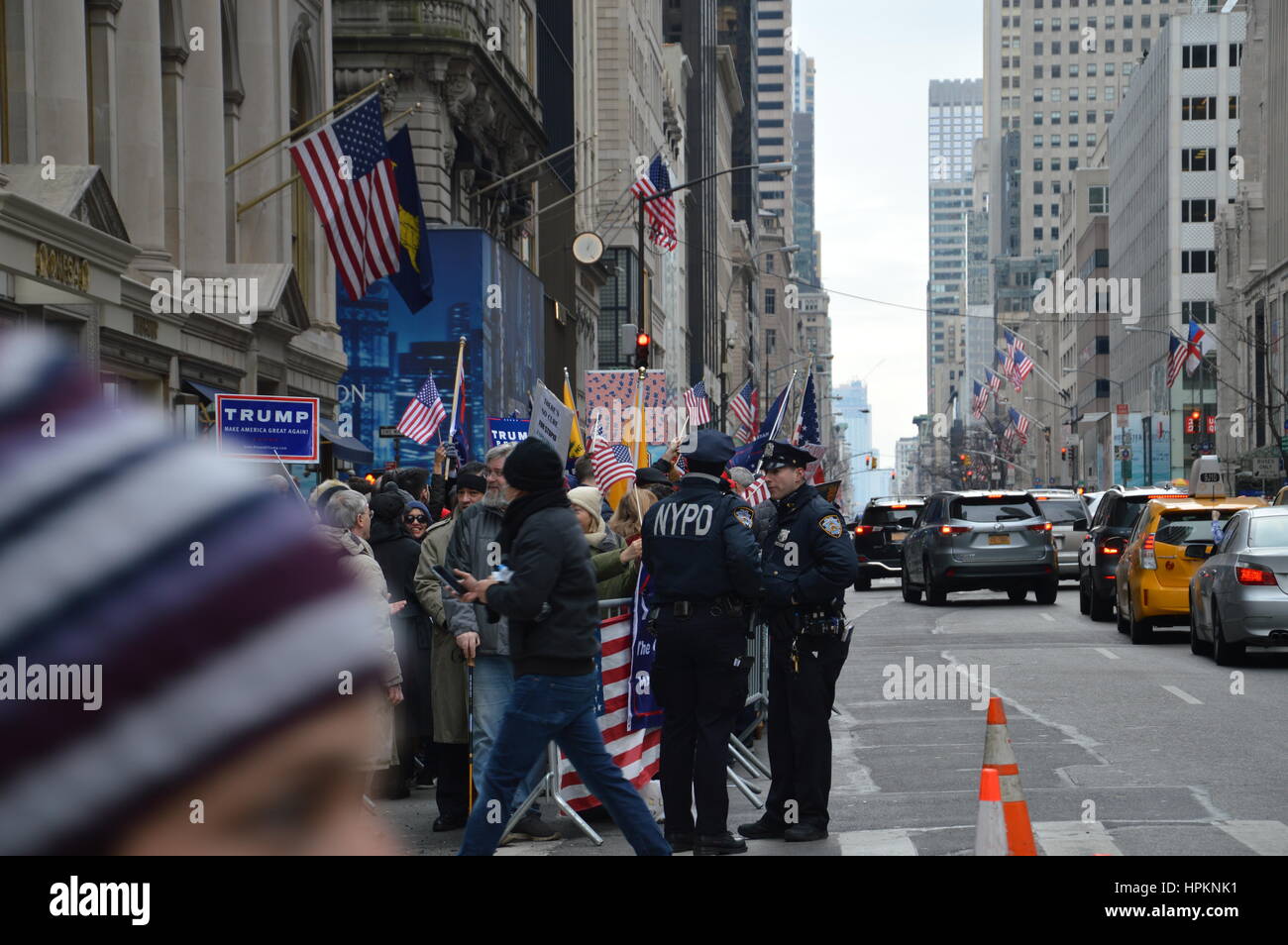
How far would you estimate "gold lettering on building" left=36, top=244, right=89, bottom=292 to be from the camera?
17.8m

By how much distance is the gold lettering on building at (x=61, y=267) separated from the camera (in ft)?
58.5

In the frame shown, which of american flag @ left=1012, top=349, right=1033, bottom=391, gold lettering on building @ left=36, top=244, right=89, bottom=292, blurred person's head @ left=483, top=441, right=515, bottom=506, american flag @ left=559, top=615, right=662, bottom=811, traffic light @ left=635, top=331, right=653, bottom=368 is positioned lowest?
american flag @ left=559, top=615, right=662, bottom=811

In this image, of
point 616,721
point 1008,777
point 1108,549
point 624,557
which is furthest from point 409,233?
point 1008,777

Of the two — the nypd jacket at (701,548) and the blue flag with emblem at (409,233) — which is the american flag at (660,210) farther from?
the nypd jacket at (701,548)

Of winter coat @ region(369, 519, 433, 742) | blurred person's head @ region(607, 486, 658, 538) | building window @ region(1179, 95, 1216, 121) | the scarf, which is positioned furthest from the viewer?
building window @ region(1179, 95, 1216, 121)

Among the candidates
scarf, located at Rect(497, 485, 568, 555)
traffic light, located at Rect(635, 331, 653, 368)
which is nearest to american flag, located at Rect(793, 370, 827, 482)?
traffic light, located at Rect(635, 331, 653, 368)

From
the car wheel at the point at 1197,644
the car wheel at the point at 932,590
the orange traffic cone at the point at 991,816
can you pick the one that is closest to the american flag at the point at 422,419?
the car wheel at the point at 932,590

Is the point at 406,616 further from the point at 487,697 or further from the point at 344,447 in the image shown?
the point at 344,447

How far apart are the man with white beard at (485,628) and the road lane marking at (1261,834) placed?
3.44 meters

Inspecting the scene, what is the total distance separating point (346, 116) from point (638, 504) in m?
12.5

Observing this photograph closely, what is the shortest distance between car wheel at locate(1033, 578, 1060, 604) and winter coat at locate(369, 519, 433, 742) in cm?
2036

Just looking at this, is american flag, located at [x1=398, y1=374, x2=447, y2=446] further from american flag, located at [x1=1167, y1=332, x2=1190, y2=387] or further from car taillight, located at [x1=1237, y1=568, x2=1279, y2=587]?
american flag, located at [x1=1167, y1=332, x2=1190, y2=387]

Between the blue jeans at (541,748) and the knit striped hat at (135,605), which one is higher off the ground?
the knit striped hat at (135,605)
